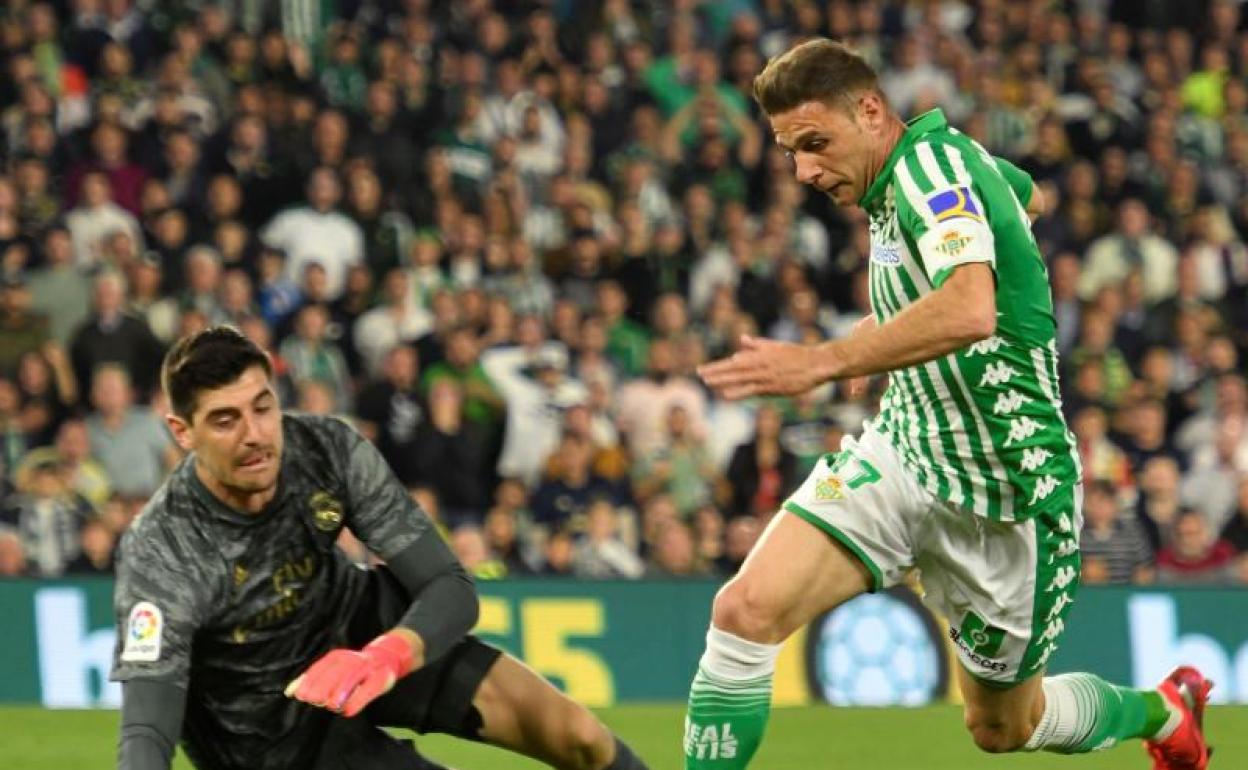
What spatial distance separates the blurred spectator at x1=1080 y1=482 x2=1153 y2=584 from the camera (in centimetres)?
1233

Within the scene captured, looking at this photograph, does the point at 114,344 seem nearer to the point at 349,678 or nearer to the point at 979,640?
the point at 979,640

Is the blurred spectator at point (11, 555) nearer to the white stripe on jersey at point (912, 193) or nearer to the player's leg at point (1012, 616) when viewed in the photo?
the player's leg at point (1012, 616)

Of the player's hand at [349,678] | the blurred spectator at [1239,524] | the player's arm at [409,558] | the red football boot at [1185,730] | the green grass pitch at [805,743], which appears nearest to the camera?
the player's hand at [349,678]

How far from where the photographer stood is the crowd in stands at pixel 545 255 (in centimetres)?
1225

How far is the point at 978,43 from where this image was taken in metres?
16.8

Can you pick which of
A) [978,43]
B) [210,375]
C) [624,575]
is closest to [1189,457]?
[624,575]

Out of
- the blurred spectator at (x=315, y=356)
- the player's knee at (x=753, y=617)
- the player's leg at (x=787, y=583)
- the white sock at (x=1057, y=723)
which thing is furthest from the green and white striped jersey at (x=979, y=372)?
the blurred spectator at (x=315, y=356)

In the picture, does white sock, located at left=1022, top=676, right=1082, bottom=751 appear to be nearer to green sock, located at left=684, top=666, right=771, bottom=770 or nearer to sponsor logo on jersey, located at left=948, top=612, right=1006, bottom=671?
sponsor logo on jersey, located at left=948, top=612, right=1006, bottom=671

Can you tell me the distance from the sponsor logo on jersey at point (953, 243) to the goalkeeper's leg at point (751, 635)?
0.89 meters

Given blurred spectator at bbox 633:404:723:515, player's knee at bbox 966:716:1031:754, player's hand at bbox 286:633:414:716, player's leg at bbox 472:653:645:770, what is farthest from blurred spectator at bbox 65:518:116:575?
player's hand at bbox 286:633:414:716

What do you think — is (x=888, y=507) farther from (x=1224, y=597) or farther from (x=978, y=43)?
(x=978, y=43)

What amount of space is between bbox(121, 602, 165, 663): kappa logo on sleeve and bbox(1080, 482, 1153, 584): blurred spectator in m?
7.70

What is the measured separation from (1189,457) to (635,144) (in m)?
3.98

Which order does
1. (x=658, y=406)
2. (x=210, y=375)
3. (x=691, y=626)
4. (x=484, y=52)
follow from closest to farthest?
(x=210, y=375)
(x=691, y=626)
(x=658, y=406)
(x=484, y=52)
